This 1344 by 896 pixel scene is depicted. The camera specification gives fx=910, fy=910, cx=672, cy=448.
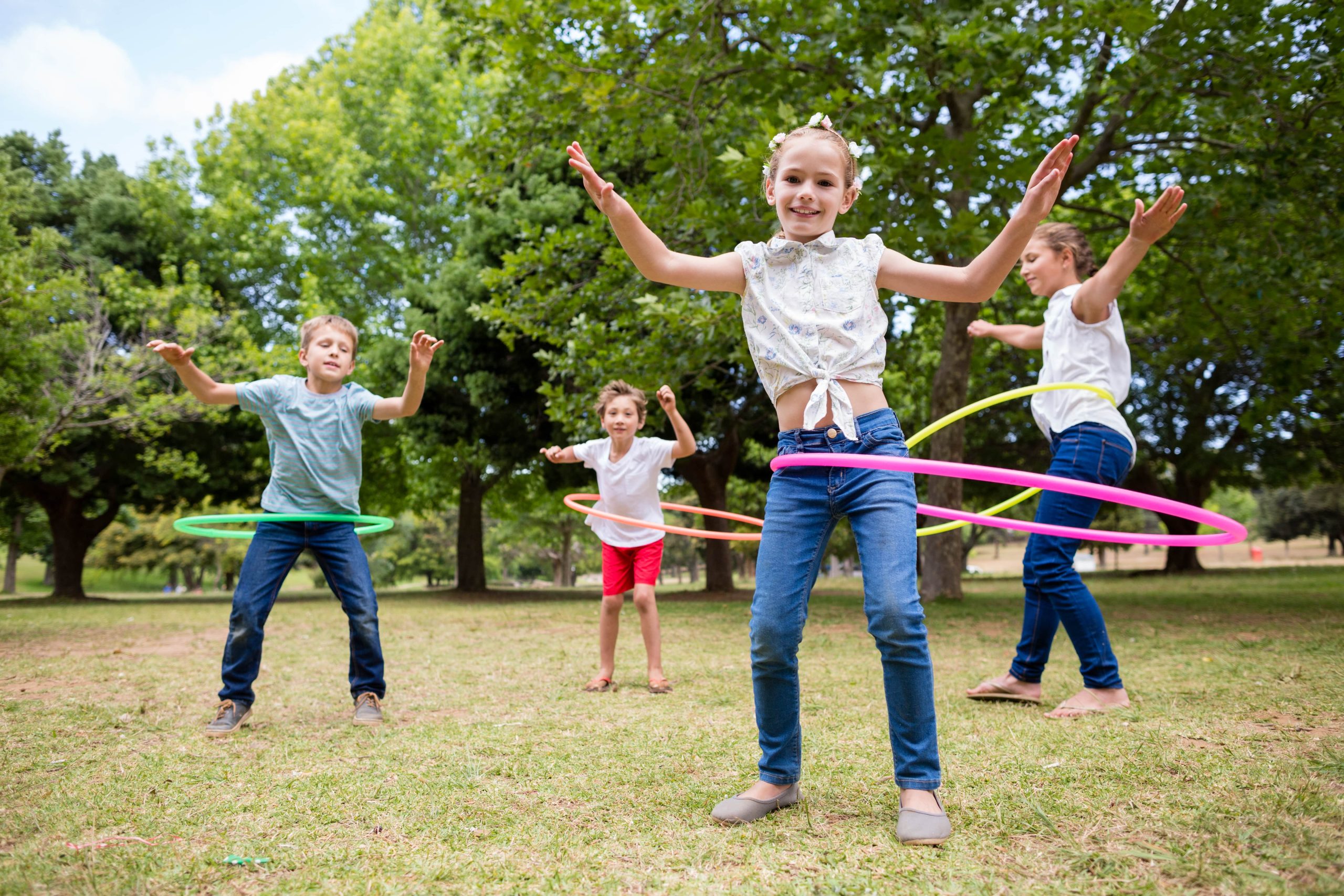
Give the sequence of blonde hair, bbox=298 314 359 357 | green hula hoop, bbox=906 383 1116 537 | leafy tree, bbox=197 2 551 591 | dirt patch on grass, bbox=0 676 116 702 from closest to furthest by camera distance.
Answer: green hula hoop, bbox=906 383 1116 537, blonde hair, bbox=298 314 359 357, dirt patch on grass, bbox=0 676 116 702, leafy tree, bbox=197 2 551 591

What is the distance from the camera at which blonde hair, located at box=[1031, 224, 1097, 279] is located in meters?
4.77

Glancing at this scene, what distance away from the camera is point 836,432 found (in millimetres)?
2781

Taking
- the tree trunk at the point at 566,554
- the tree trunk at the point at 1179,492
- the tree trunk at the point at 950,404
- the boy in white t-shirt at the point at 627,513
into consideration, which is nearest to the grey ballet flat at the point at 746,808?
the boy in white t-shirt at the point at 627,513

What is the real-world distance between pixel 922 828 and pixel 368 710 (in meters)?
3.00


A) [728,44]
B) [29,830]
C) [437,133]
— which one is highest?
[437,133]

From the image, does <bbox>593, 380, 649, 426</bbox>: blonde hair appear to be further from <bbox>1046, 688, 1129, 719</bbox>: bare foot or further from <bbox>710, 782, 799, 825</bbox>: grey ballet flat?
<bbox>710, 782, 799, 825</bbox>: grey ballet flat

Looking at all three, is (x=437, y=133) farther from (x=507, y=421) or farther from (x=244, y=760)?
(x=244, y=760)

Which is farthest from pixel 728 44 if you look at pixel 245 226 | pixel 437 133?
pixel 245 226

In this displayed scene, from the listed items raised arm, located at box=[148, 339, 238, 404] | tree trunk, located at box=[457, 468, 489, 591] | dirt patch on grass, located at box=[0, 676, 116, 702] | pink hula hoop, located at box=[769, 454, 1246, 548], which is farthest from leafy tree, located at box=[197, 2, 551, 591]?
pink hula hoop, located at box=[769, 454, 1246, 548]

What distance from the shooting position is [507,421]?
56.1 ft

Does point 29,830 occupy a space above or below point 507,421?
below

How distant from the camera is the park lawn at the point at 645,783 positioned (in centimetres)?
227

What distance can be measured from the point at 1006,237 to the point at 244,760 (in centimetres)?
340

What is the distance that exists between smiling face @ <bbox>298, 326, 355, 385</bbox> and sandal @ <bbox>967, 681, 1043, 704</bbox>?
12.1 ft
